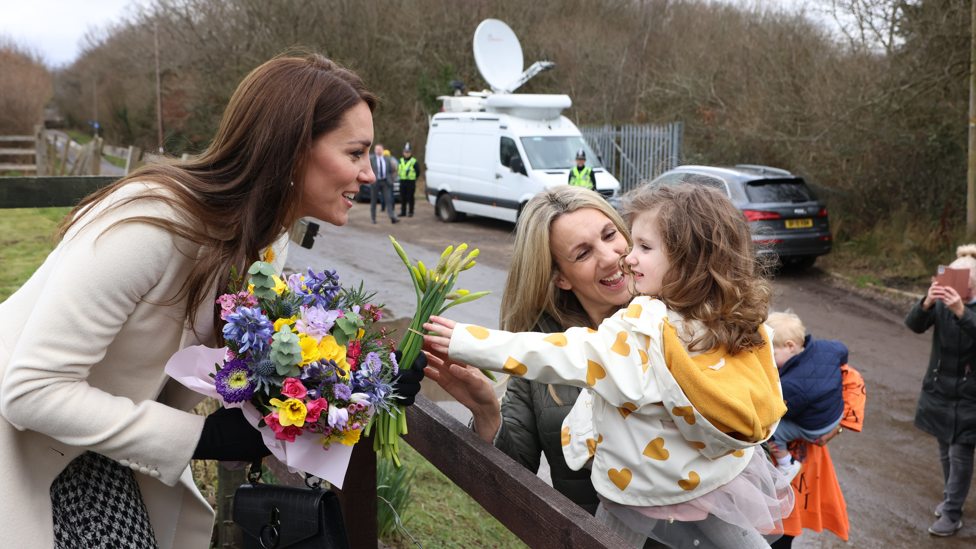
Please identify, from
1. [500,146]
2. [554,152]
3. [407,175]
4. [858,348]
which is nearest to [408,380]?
[858,348]

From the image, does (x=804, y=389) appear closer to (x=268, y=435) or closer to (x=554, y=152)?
(x=268, y=435)

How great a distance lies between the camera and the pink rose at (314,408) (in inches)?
57.0

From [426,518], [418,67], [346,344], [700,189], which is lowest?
[426,518]

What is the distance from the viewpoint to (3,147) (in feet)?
68.1

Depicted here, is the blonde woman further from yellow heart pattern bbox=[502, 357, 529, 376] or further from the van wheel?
the van wheel

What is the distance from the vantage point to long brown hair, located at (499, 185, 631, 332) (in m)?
2.40

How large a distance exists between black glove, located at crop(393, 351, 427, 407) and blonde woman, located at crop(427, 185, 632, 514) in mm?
344

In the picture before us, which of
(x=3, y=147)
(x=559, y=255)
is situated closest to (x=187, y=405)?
(x=559, y=255)

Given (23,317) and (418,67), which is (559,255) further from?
(418,67)

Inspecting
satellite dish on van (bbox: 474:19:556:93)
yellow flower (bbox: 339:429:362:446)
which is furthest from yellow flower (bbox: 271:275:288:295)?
satellite dish on van (bbox: 474:19:556:93)

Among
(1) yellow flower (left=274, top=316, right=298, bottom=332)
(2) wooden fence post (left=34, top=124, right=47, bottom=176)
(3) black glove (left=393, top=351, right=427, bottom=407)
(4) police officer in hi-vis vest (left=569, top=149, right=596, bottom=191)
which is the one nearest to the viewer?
(1) yellow flower (left=274, top=316, right=298, bottom=332)

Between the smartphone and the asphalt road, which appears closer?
the smartphone

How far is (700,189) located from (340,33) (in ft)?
90.4

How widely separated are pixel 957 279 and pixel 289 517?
13.9 feet
